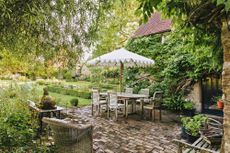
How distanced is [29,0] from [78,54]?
4.36ft

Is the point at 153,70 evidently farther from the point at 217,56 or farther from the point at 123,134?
the point at 217,56

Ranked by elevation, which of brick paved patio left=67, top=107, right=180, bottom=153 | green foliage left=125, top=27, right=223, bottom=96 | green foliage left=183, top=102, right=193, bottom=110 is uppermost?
green foliage left=125, top=27, right=223, bottom=96

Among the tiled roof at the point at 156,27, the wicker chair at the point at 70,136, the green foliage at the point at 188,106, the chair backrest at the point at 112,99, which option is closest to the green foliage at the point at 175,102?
the green foliage at the point at 188,106

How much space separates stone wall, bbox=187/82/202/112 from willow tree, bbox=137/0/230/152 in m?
6.02

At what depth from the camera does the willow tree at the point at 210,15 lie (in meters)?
1.95

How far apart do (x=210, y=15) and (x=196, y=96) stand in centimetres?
691

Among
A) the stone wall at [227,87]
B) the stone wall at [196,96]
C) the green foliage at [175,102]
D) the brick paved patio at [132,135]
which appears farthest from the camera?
the green foliage at [175,102]

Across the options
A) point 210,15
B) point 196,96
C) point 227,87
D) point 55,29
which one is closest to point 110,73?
point 196,96

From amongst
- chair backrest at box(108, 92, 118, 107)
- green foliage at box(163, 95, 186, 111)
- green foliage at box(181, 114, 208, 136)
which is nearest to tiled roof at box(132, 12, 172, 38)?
green foliage at box(163, 95, 186, 111)

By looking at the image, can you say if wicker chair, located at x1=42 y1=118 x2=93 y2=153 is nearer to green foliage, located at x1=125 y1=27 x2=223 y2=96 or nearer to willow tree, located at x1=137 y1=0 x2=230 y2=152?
willow tree, located at x1=137 y1=0 x2=230 y2=152

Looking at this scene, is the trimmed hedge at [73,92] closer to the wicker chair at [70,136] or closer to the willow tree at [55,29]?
the wicker chair at [70,136]

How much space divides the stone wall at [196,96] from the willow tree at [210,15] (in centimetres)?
602

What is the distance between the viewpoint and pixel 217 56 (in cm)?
340

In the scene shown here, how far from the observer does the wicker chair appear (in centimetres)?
378
